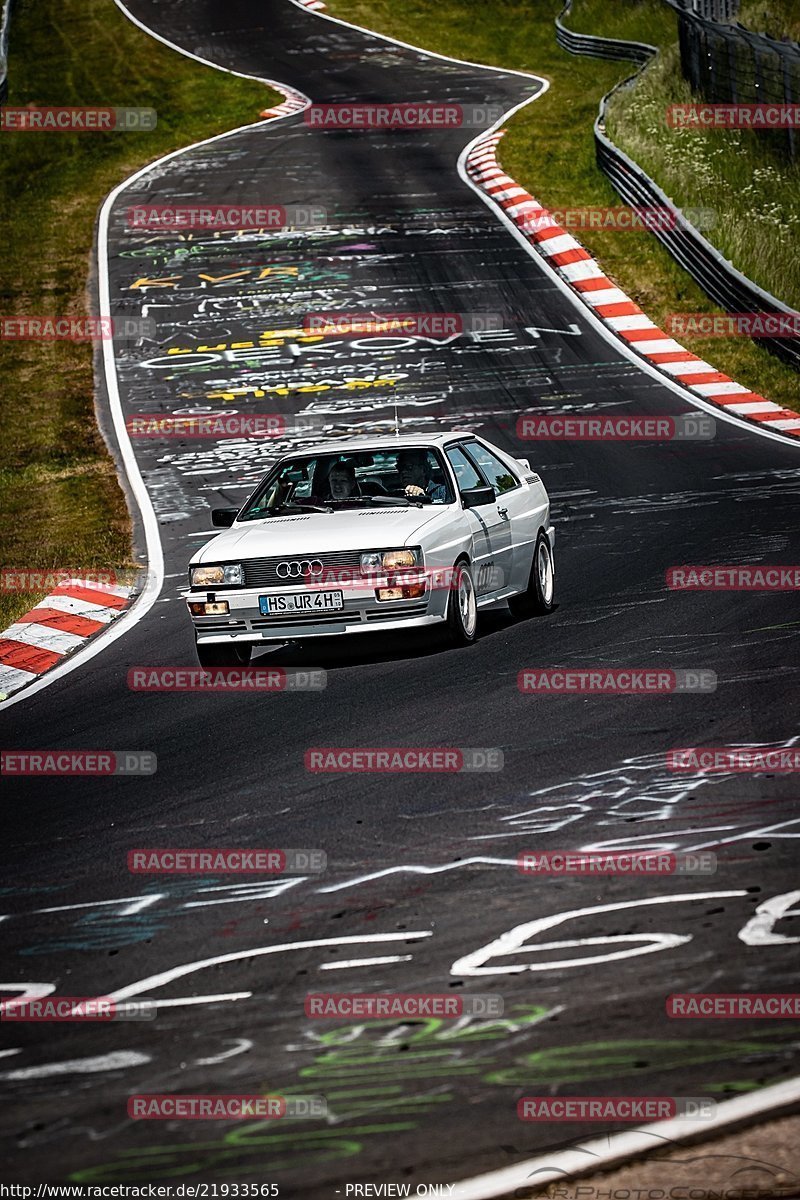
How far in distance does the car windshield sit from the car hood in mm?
218

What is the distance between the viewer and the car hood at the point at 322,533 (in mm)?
10055

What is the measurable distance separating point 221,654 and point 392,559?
122 cm

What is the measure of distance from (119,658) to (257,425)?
9455 millimetres

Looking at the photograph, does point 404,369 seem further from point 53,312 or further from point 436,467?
point 436,467

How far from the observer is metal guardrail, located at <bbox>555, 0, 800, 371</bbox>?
21.1 metres

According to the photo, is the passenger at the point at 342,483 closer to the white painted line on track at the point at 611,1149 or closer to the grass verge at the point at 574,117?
the white painted line on track at the point at 611,1149

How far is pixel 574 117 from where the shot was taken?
115 feet

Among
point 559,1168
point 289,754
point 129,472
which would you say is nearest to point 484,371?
point 129,472

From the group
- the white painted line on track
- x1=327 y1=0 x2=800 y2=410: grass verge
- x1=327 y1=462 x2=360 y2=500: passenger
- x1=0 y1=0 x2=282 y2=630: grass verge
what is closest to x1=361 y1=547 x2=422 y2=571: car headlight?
x1=327 y1=462 x2=360 y2=500: passenger

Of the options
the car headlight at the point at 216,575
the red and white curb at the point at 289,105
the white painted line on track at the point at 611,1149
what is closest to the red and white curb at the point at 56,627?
the car headlight at the point at 216,575

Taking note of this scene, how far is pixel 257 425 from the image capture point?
20172 millimetres

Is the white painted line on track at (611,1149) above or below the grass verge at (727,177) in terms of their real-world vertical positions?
below

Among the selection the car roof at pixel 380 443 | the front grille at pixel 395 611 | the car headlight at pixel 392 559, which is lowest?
the front grille at pixel 395 611

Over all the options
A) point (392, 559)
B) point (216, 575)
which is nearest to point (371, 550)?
point (392, 559)
